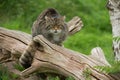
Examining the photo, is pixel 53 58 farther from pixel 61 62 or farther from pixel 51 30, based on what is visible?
pixel 51 30

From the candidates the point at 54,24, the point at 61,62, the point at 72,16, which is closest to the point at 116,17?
the point at 54,24

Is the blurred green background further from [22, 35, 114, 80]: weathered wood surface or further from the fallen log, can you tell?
[22, 35, 114, 80]: weathered wood surface

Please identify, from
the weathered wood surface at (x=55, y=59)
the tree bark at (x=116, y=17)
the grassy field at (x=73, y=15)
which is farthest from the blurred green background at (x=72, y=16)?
the tree bark at (x=116, y=17)

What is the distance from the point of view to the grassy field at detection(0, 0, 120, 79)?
15.0 m

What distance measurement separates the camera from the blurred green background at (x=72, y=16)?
49.4 ft

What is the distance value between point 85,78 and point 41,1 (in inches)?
313

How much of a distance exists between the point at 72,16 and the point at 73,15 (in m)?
0.05

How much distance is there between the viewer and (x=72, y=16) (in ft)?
52.4

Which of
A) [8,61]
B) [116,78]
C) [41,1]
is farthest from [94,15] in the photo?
[116,78]

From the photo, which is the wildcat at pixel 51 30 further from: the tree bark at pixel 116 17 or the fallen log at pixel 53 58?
the tree bark at pixel 116 17

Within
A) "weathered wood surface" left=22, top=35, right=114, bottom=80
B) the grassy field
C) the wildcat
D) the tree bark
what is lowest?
"weathered wood surface" left=22, top=35, right=114, bottom=80

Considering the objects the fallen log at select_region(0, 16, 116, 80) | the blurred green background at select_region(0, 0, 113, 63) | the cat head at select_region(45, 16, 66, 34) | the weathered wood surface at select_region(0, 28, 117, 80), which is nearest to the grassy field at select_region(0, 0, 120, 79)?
the blurred green background at select_region(0, 0, 113, 63)

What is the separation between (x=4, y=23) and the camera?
50.6 ft

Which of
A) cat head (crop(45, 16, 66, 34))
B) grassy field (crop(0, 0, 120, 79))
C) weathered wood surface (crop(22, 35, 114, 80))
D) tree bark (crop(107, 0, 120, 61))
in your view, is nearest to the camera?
weathered wood surface (crop(22, 35, 114, 80))
